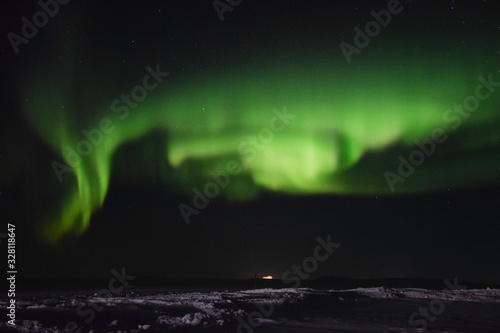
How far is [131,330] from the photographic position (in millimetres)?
11297

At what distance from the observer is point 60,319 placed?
41.9 ft

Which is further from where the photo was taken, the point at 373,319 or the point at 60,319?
the point at 373,319

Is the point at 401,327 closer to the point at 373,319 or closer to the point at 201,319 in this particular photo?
the point at 373,319

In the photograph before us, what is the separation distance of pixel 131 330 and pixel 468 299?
1820 cm

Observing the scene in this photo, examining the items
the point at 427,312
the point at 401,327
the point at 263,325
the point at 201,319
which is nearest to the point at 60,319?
the point at 201,319

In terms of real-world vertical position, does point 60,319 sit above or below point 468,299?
above

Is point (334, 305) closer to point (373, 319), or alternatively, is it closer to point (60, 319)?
point (373, 319)

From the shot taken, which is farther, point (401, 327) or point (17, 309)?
point (17, 309)

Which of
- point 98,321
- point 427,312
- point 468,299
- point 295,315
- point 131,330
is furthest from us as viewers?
point 468,299

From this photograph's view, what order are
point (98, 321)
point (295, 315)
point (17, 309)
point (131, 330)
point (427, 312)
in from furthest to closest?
point (427, 312) < point (295, 315) < point (17, 309) < point (98, 321) < point (131, 330)

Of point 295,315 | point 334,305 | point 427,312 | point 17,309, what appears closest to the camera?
point 17,309

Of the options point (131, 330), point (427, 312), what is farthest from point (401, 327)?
point (131, 330)

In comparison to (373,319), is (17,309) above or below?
above

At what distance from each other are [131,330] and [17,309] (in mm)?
5516
